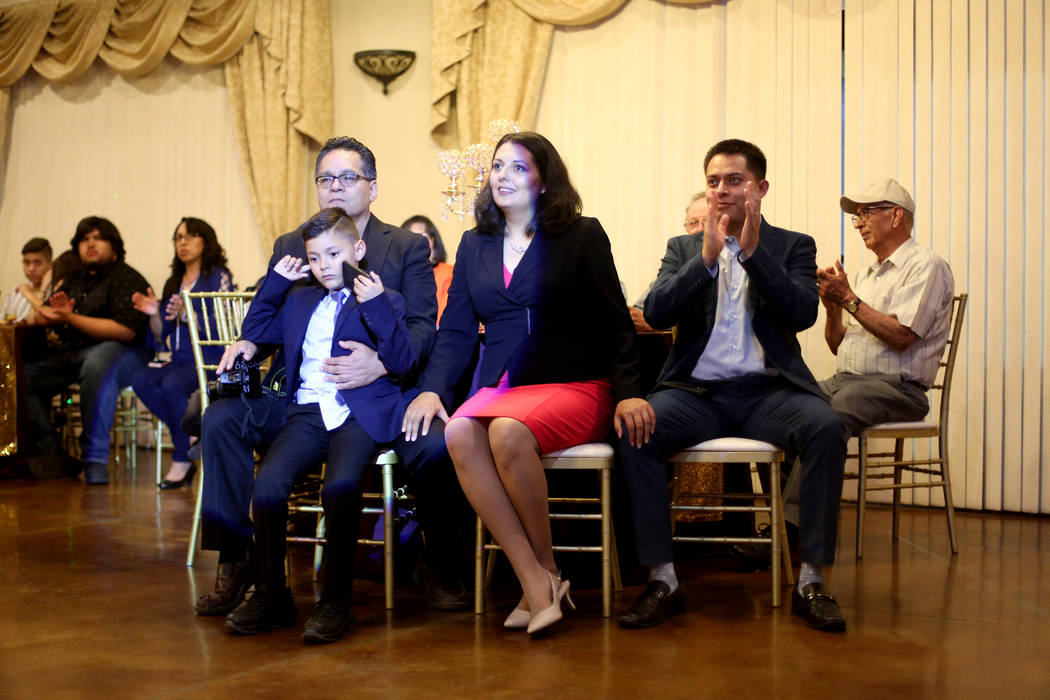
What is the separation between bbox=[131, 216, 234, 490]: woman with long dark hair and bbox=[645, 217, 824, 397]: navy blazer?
3.14 meters

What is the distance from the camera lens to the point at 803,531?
2.85 metres

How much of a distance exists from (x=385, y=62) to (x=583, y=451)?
4.38m

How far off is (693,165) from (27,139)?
5.23 m

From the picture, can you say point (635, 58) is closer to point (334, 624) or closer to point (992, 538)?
point (992, 538)

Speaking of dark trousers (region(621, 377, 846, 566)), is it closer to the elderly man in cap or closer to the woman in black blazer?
the woman in black blazer

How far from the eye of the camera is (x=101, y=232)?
626 centimetres

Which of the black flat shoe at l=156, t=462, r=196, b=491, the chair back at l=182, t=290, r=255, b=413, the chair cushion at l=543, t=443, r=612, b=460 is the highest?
the chair back at l=182, t=290, r=255, b=413

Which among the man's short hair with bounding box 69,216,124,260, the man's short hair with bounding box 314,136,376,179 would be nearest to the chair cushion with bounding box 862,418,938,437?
the man's short hair with bounding box 314,136,376,179

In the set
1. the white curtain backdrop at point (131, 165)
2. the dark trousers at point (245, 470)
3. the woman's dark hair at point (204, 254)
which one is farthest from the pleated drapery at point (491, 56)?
the dark trousers at point (245, 470)

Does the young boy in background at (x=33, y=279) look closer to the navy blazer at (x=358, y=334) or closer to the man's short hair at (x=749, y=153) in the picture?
the navy blazer at (x=358, y=334)

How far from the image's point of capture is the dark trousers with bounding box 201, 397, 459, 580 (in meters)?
2.85

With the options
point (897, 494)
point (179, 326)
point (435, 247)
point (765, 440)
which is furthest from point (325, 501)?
point (179, 326)

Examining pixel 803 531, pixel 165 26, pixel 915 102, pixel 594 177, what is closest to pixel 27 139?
pixel 165 26

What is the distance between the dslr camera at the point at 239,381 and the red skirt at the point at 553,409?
23.7 inches
